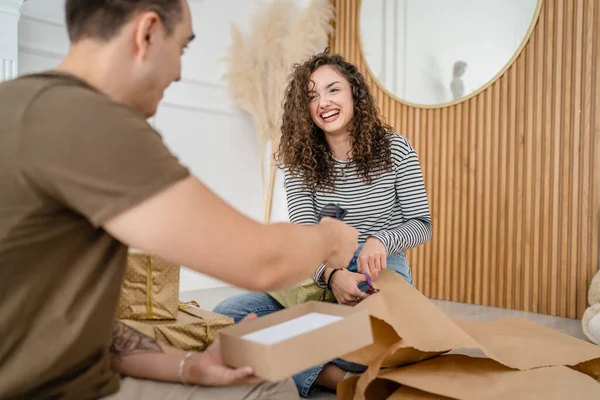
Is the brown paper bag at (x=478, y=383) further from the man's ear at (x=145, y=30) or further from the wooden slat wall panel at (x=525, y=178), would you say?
the wooden slat wall panel at (x=525, y=178)

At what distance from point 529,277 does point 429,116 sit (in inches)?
46.5

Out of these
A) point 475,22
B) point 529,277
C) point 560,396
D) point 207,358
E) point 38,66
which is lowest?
point 529,277

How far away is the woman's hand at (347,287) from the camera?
1.61 metres

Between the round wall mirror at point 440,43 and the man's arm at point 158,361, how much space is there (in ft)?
9.37

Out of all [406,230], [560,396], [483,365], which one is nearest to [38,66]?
[406,230]

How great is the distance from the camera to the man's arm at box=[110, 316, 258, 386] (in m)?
0.99

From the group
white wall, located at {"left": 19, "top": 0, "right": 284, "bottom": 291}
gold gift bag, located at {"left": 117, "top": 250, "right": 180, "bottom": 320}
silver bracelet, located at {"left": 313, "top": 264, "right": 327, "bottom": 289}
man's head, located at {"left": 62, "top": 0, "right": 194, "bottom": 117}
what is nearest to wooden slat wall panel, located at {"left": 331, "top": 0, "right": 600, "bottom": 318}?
white wall, located at {"left": 19, "top": 0, "right": 284, "bottom": 291}

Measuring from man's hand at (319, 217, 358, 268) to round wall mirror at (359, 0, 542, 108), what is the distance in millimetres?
2713

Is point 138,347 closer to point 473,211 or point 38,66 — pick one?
point 38,66

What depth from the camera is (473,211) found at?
3.46 meters

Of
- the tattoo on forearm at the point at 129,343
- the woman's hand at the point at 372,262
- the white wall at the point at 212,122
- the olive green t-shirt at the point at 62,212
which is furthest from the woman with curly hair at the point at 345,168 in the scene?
the white wall at the point at 212,122

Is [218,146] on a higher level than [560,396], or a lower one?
higher

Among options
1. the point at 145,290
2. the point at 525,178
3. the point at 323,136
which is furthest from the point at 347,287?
the point at 525,178

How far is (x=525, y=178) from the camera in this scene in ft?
10.6
